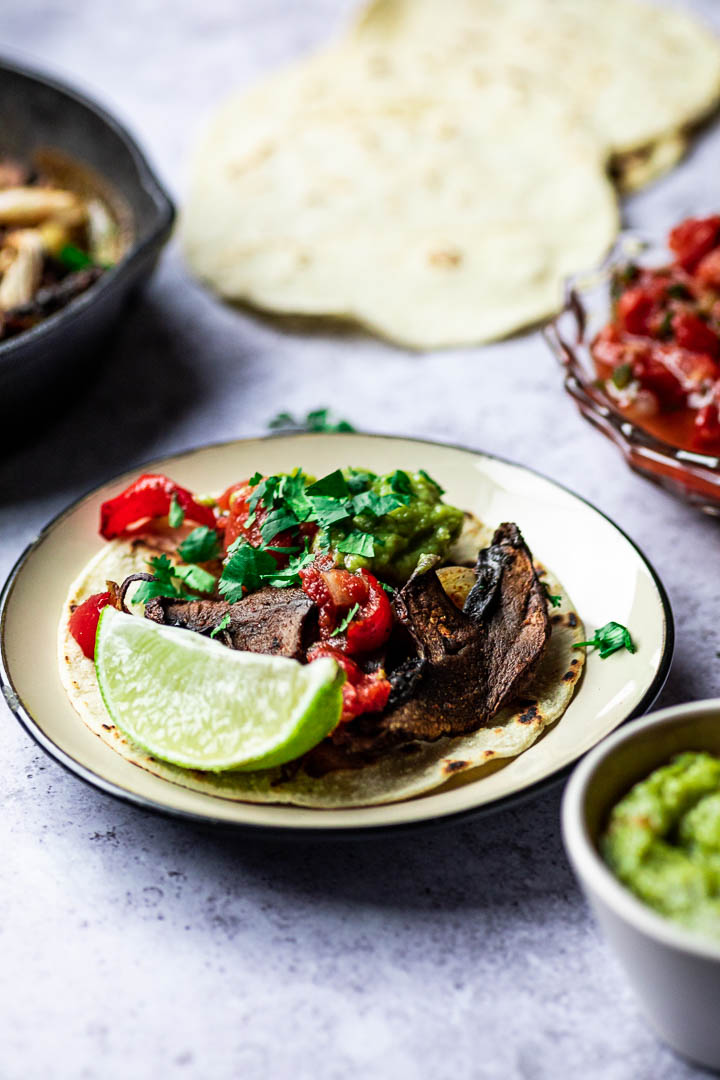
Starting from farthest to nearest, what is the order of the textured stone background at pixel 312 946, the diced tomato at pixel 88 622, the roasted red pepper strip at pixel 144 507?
the roasted red pepper strip at pixel 144 507 → the diced tomato at pixel 88 622 → the textured stone background at pixel 312 946

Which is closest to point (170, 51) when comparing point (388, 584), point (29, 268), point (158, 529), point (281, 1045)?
point (29, 268)

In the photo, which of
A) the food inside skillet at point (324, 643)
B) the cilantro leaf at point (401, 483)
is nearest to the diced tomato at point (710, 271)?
the food inside skillet at point (324, 643)

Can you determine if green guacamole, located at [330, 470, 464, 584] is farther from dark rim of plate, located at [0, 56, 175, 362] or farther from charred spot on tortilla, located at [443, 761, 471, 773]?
dark rim of plate, located at [0, 56, 175, 362]

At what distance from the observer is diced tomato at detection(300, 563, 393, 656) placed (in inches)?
78.2

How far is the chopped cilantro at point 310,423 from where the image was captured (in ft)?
9.39

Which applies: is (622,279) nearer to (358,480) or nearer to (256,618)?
(358,480)

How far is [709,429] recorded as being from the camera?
256 cm

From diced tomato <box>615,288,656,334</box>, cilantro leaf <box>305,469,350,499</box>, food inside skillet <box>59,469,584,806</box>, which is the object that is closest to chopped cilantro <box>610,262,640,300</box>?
diced tomato <box>615,288,656,334</box>

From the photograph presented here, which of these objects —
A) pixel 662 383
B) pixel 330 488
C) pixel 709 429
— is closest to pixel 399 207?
pixel 662 383

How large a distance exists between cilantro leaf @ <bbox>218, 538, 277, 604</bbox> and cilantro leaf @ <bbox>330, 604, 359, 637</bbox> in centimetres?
21

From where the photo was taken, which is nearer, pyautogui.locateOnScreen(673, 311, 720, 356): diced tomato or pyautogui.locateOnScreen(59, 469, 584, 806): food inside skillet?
pyautogui.locateOnScreen(59, 469, 584, 806): food inside skillet

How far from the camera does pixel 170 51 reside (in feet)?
19.2

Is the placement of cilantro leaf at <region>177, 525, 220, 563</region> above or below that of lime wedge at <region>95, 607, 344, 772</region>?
below

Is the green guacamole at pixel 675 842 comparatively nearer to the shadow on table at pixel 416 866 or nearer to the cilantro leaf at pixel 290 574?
the shadow on table at pixel 416 866
